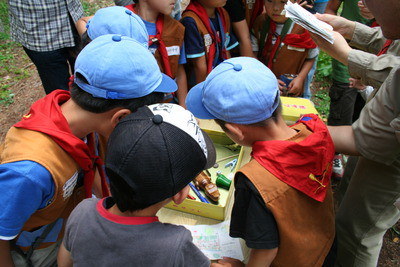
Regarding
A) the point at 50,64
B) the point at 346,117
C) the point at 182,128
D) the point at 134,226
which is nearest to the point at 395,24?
the point at 182,128

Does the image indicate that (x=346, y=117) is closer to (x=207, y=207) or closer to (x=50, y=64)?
(x=207, y=207)

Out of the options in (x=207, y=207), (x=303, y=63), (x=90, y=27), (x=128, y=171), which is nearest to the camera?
(x=128, y=171)

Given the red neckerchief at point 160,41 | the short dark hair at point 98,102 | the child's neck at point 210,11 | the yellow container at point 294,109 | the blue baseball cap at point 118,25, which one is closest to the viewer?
the short dark hair at point 98,102

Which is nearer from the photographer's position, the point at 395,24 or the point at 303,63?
the point at 395,24

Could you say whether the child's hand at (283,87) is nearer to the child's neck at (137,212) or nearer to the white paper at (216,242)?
the white paper at (216,242)

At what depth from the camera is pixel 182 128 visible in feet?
3.29

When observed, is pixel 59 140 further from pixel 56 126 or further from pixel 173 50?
pixel 173 50

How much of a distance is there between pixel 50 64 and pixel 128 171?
2.63 m

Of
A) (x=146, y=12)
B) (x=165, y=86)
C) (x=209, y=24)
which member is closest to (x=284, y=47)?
(x=209, y=24)

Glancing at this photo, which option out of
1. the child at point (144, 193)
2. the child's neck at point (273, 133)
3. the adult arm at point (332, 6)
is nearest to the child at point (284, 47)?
the adult arm at point (332, 6)

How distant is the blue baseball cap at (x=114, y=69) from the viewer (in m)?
1.31

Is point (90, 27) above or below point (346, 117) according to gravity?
above

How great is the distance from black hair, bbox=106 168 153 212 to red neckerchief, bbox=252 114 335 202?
1.83 ft

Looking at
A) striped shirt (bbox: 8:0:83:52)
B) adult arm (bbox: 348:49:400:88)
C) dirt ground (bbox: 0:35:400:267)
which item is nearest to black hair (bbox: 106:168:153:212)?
adult arm (bbox: 348:49:400:88)
